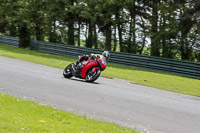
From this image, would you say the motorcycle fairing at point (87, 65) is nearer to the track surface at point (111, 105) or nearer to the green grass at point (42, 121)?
the track surface at point (111, 105)

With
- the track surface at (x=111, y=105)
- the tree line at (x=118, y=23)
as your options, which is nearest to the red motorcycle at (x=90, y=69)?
the track surface at (x=111, y=105)

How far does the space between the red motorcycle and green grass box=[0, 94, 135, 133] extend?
5.69 metres

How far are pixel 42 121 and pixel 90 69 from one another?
290 inches

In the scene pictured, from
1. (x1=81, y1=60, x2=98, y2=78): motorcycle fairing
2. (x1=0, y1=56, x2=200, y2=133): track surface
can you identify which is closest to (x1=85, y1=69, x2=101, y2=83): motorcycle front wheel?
(x1=81, y1=60, x2=98, y2=78): motorcycle fairing

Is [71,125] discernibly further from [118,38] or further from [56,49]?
[118,38]

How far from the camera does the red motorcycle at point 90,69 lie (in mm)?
13461

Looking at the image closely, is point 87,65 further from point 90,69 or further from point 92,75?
point 92,75

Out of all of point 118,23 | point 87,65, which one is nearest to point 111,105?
point 87,65

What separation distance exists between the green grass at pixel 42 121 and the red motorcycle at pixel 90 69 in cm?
569

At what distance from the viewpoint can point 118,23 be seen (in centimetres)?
3500

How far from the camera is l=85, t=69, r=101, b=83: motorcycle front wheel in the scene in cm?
1343

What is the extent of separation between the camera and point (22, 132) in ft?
18.1

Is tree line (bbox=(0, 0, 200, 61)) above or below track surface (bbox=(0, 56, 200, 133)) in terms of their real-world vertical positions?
above

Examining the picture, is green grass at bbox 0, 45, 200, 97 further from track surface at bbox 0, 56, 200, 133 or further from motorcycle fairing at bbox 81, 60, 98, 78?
track surface at bbox 0, 56, 200, 133
